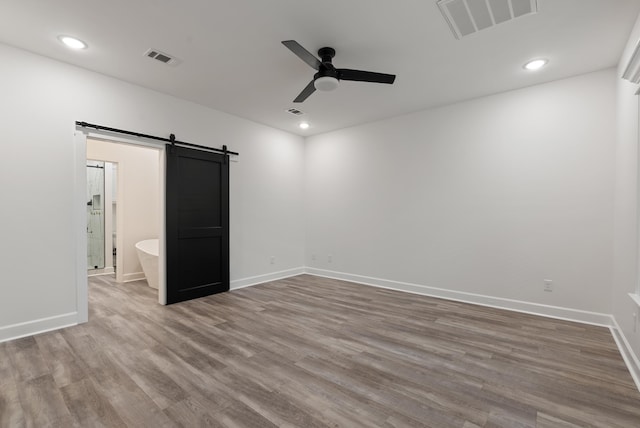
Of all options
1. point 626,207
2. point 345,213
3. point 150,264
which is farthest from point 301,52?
point 150,264

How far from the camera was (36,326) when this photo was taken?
117 inches

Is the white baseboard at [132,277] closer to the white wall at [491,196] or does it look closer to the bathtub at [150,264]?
the bathtub at [150,264]

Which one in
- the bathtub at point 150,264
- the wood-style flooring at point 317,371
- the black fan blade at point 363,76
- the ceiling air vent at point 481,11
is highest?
the ceiling air vent at point 481,11

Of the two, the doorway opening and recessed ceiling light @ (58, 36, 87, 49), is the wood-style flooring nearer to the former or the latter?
the doorway opening

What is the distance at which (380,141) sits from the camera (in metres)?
5.05

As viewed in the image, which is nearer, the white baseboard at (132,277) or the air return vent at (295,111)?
the air return vent at (295,111)

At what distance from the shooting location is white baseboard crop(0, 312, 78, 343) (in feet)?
9.22

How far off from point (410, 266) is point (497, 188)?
1.70 metres

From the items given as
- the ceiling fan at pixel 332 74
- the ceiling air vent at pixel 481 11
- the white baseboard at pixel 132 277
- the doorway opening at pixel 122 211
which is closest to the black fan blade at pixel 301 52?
the ceiling fan at pixel 332 74

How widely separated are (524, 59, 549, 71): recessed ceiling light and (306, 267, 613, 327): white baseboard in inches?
110

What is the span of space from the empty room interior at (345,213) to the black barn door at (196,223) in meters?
0.03

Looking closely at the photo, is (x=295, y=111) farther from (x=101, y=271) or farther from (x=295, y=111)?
(x=101, y=271)

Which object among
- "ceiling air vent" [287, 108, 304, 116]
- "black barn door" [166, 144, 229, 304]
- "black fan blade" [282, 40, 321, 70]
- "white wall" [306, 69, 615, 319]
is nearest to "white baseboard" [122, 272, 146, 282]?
"black barn door" [166, 144, 229, 304]

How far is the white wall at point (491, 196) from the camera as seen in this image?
3330 mm
